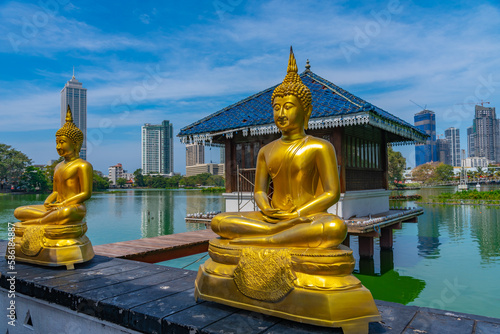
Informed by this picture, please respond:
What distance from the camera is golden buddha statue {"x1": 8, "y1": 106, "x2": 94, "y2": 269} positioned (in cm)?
419

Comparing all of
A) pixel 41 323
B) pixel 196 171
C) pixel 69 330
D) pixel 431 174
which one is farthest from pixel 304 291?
pixel 196 171

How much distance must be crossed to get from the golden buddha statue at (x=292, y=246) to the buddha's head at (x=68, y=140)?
2657mm

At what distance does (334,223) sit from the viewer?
2541 mm

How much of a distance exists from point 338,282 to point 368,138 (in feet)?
31.5

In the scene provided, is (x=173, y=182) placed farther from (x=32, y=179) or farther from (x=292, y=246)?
(x=292, y=246)

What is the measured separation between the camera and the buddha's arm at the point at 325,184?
2.83 metres

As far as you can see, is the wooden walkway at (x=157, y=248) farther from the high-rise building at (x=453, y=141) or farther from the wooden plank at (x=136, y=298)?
the high-rise building at (x=453, y=141)

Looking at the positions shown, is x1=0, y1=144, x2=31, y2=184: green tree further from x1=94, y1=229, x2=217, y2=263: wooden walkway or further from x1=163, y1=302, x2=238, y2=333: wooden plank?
x1=163, y1=302, x2=238, y2=333: wooden plank

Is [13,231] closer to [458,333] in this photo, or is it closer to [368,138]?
[458,333]

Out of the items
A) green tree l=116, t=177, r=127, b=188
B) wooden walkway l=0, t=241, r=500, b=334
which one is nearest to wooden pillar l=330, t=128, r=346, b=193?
wooden walkway l=0, t=241, r=500, b=334

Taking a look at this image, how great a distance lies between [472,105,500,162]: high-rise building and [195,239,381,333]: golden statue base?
76831 mm

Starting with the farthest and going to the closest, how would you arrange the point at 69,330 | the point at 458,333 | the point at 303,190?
the point at 69,330, the point at 303,190, the point at 458,333

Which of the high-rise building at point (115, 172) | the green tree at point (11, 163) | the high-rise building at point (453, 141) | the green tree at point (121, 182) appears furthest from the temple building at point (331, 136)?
the high-rise building at point (115, 172)

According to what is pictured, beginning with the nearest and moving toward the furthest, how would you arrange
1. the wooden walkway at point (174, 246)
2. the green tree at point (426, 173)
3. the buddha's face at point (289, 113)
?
the buddha's face at point (289, 113)
the wooden walkway at point (174, 246)
the green tree at point (426, 173)
